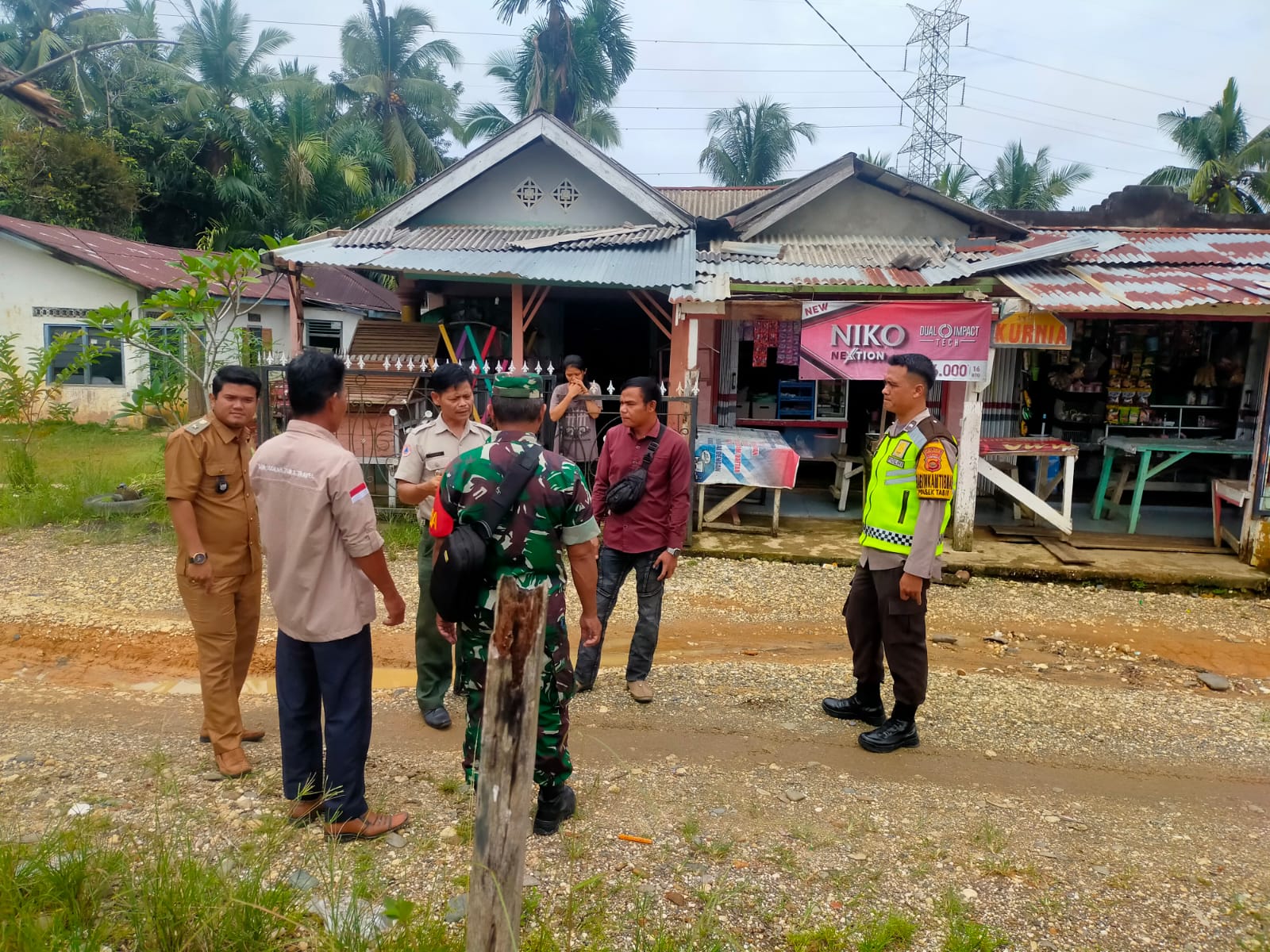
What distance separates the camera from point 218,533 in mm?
3297

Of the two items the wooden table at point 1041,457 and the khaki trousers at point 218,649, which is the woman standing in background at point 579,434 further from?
the khaki trousers at point 218,649

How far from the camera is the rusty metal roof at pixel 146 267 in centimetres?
1396

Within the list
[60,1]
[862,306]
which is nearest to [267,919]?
[862,306]

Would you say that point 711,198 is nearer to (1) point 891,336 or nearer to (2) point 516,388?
(1) point 891,336

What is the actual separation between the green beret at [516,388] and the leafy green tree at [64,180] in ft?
65.4

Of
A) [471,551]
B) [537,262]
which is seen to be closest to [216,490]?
[471,551]

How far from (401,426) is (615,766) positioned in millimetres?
5046

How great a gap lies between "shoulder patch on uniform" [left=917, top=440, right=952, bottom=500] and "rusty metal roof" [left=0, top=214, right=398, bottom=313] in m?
10.3

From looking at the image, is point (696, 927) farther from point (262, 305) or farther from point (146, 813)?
point (262, 305)

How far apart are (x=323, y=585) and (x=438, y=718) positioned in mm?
1381

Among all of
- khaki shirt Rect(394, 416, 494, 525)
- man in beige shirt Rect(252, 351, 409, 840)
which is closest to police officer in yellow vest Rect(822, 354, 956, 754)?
khaki shirt Rect(394, 416, 494, 525)

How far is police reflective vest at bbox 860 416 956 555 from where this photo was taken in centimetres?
339

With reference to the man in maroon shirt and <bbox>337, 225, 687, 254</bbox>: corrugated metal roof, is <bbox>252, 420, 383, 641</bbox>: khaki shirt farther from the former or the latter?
<bbox>337, 225, 687, 254</bbox>: corrugated metal roof

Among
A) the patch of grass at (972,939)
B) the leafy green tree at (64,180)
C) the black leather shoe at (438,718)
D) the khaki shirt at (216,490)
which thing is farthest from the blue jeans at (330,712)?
the leafy green tree at (64,180)
